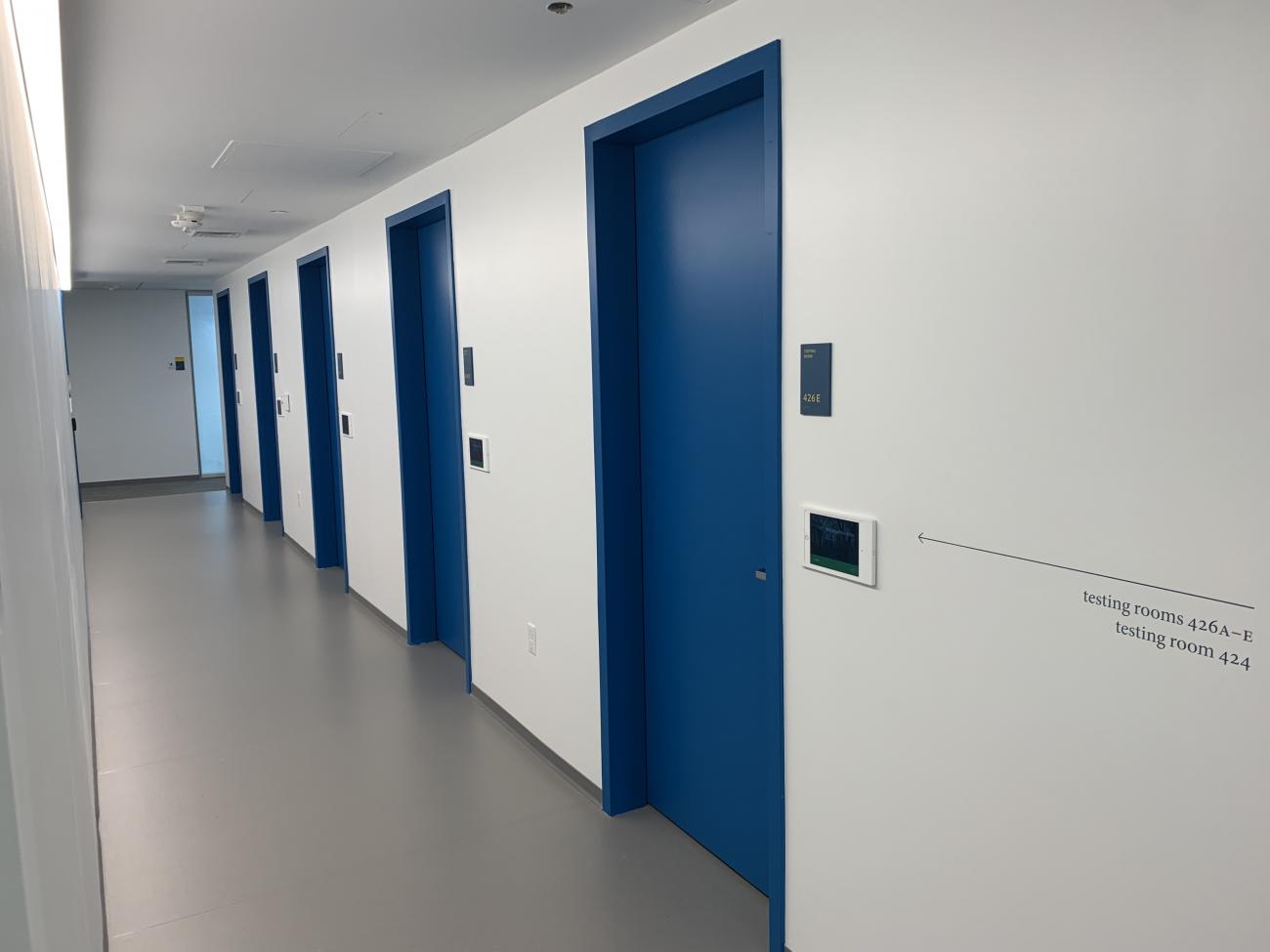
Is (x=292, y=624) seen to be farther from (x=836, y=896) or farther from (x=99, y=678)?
(x=836, y=896)

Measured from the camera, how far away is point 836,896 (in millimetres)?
2467

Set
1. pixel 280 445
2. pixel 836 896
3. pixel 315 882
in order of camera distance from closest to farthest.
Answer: pixel 836 896
pixel 315 882
pixel 280 445

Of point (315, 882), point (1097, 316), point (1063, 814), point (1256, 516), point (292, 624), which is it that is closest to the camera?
point (1256, 516)

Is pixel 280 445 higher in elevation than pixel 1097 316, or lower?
lower

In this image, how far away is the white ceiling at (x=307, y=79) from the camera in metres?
A: 2.59

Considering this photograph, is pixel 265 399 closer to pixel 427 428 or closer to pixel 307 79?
pixel 427 428

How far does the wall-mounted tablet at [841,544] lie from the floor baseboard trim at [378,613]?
3.91 metres

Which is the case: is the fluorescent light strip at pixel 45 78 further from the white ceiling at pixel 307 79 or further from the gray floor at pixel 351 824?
the gray floor at pixel 351 824

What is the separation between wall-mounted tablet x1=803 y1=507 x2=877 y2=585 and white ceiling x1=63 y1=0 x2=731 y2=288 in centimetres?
147

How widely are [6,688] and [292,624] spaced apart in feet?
19.2

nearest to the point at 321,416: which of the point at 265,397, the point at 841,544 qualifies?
the point at 265,397

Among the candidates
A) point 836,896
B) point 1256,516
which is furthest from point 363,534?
point 1256,516

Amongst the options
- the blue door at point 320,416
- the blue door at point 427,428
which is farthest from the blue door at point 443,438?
the blue door at point 320,416

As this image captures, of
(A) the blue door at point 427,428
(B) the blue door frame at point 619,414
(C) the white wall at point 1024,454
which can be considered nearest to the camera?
(C) the white wall at point 1024,454
